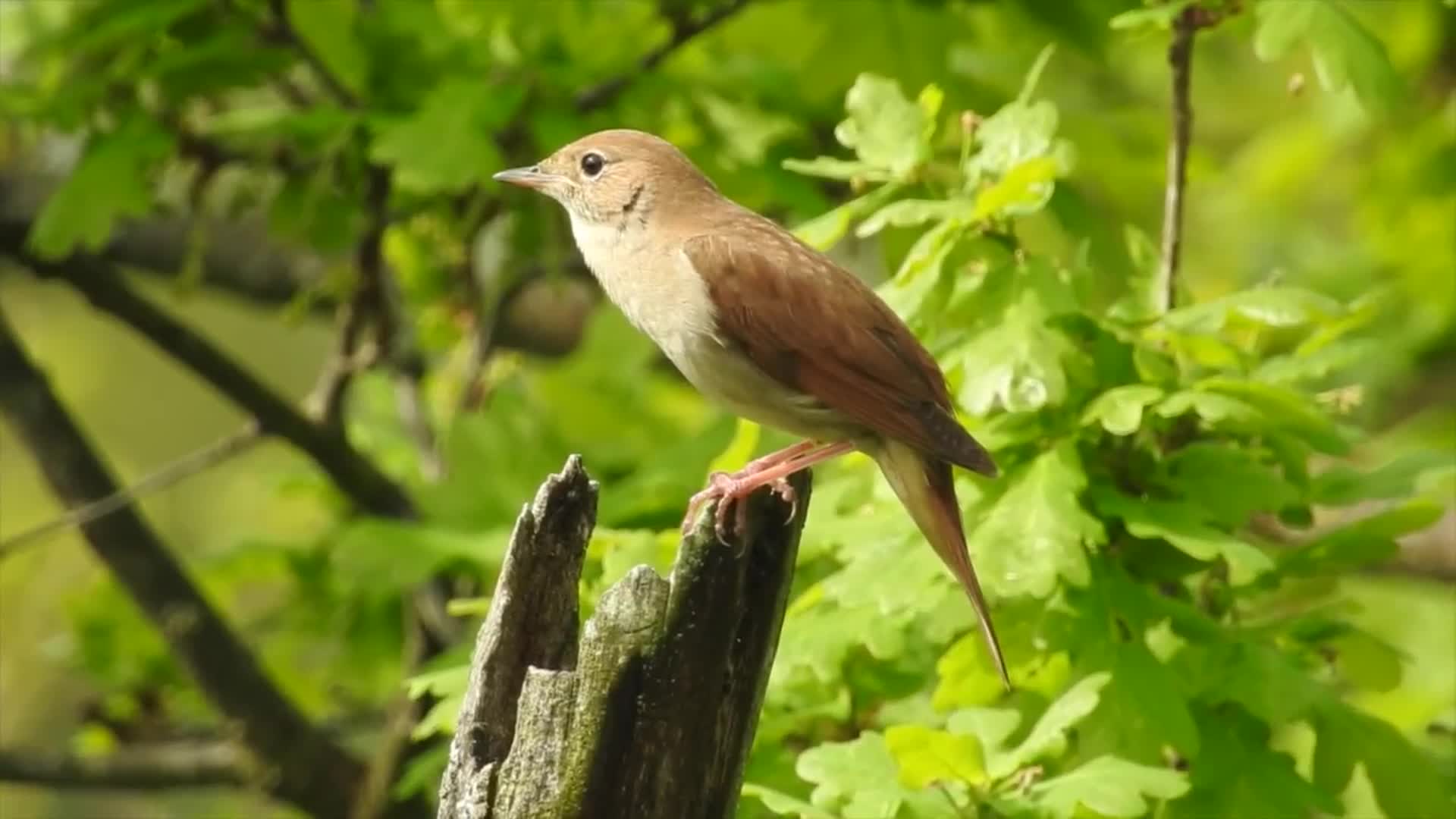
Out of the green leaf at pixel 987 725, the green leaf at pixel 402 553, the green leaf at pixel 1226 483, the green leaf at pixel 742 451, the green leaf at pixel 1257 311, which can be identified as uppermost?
the green leaf at pixel 402 553

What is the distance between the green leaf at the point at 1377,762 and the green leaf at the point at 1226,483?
0.38 metres

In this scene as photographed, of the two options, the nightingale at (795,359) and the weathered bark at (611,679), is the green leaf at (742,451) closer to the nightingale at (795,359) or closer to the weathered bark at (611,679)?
the nightingale at (795,359)

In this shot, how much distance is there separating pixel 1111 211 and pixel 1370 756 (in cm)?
317

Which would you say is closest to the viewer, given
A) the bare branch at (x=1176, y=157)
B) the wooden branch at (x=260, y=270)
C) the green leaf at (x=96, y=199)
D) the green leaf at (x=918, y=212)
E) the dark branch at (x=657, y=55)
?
the green leaf at (x=918, y=212)

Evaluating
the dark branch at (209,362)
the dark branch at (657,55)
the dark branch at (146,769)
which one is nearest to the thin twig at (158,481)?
the dark branch at (209,362)

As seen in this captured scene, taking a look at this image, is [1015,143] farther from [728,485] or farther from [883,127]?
[728,485]

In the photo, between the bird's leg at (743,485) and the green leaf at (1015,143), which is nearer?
the bird's leg at (743,485)

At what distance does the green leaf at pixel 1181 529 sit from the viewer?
2969mm

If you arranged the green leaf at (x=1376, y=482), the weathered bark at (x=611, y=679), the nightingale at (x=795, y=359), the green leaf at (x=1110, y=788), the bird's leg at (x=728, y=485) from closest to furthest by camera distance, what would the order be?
the weathered bark at (x=611, y=679) < the green leaf at (x=1110, y=788) < the bird's leg at (x=728, y=485) < the nightingale at (x=795, y=359) < the green leaf at (x=1376, y=482)

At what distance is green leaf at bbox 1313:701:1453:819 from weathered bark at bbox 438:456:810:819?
3.53ft

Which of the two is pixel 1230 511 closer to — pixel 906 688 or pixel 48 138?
pixel 906 688

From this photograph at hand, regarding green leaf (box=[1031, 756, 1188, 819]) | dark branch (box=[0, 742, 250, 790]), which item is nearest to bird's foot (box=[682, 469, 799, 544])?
green leaf (box=[1031, 756, 1188, 819])

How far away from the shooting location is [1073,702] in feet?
9.41

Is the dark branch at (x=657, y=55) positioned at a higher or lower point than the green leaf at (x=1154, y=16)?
higher
